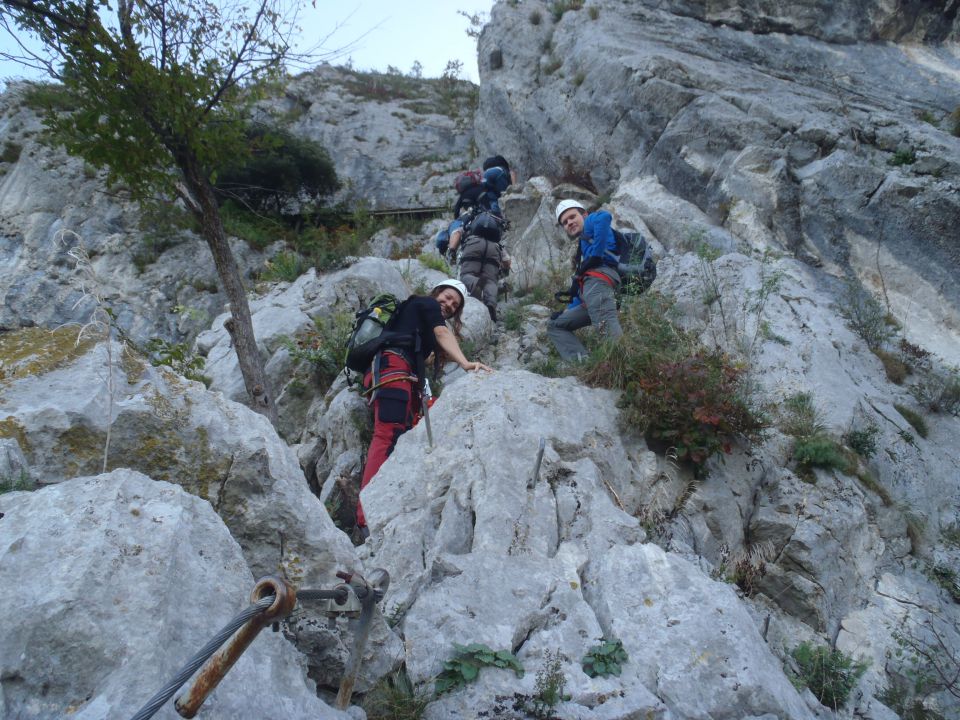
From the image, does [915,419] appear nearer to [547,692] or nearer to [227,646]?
[547,692]

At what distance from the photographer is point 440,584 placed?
4.20m

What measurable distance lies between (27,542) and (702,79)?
48.6 feet

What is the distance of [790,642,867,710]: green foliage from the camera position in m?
4.86

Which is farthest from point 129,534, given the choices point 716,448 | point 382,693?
point 716,448

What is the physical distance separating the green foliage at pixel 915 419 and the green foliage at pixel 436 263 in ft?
25.7

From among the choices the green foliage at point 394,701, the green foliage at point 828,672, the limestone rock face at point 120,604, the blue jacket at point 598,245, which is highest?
the blue jacket at point 598,245

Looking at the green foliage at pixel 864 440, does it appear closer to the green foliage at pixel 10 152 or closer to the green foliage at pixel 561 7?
the green foliage at pixel 561 7

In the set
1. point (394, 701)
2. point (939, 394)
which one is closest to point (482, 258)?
point (939, 394)

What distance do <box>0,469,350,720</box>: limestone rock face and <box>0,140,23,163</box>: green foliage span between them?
23469mm

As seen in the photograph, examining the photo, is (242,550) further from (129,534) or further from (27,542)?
(27,542)

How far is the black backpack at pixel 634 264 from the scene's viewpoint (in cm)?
831

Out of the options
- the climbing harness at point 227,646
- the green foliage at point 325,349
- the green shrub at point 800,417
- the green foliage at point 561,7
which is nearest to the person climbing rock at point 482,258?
the green foliage at point 325,349

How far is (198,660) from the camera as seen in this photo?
69.0 inches

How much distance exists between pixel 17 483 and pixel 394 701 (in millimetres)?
2010
